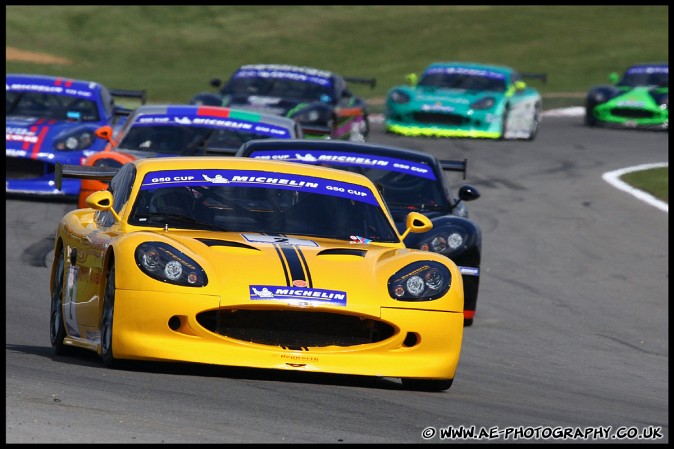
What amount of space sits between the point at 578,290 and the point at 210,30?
127 ft

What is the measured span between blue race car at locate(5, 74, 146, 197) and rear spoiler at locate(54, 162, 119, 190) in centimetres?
582

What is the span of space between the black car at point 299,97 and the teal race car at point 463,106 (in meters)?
1.23

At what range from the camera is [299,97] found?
21.1 meters

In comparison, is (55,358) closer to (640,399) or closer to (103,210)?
(103,210)

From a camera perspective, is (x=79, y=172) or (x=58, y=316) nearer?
(x=58, y=316)

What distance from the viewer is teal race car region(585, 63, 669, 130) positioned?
25844 millimetres

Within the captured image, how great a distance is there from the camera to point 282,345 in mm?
6879

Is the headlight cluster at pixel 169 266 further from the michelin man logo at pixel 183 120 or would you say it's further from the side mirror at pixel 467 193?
the michelin man logo at pixel 183 120

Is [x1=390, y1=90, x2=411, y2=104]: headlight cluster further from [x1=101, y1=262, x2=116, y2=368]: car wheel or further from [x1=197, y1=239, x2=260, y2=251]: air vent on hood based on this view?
[x1=101, y1=262, x2=116, y2=368]: car wheel

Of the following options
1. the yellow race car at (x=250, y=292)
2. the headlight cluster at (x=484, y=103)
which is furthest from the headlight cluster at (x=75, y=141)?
the headlight cluster at (x=484, y=103)

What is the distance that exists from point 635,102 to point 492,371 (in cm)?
1818

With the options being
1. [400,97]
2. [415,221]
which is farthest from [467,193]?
[400,97]

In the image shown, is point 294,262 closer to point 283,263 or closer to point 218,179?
point 283,263

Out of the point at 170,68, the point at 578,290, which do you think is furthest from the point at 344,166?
the point at 170,68
